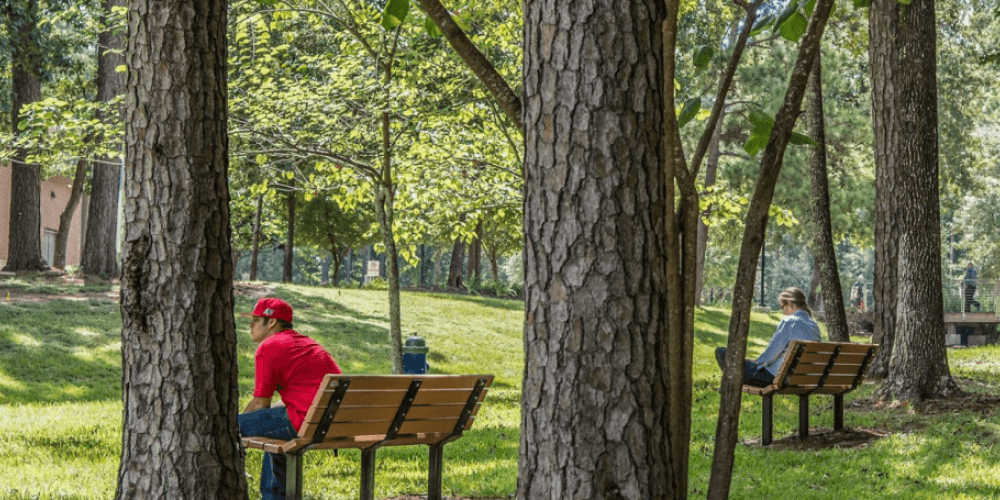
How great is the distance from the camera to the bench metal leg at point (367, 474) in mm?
6535

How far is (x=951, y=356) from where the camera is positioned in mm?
18062

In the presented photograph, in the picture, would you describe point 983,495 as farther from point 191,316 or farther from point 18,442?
point 18,442

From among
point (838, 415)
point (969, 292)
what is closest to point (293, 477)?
point (838, 415)

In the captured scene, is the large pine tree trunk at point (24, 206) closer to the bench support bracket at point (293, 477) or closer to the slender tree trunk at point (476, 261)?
the slender tree trunk at point (476, 261)

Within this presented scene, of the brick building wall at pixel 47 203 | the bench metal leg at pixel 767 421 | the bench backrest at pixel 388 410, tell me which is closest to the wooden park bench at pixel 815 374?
the bench metal leg at pixel 767 421

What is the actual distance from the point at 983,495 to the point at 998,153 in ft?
131

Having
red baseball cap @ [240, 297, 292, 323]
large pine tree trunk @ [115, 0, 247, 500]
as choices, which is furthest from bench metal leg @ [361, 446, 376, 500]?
large pine tree trunk @ [115, 0, 247, 500]

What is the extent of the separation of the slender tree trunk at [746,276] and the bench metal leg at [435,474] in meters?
2.86

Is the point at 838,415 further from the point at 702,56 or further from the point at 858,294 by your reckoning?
the point at 858,294

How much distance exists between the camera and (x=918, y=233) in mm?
11219

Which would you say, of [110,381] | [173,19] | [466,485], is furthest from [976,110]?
[173,19]

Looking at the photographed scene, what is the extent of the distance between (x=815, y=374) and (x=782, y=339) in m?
0.41

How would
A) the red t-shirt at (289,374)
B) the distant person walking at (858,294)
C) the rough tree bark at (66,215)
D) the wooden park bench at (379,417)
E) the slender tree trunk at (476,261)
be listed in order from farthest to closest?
1. the distant person walking at (858,294)
2. the slender tree trunk at (476,261)
3. the rough tree bark at (66,215)
4. the red t-shirt at (289,374)
5. the wooden park bench at (379,417)

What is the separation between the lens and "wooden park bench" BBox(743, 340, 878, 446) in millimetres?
9328
